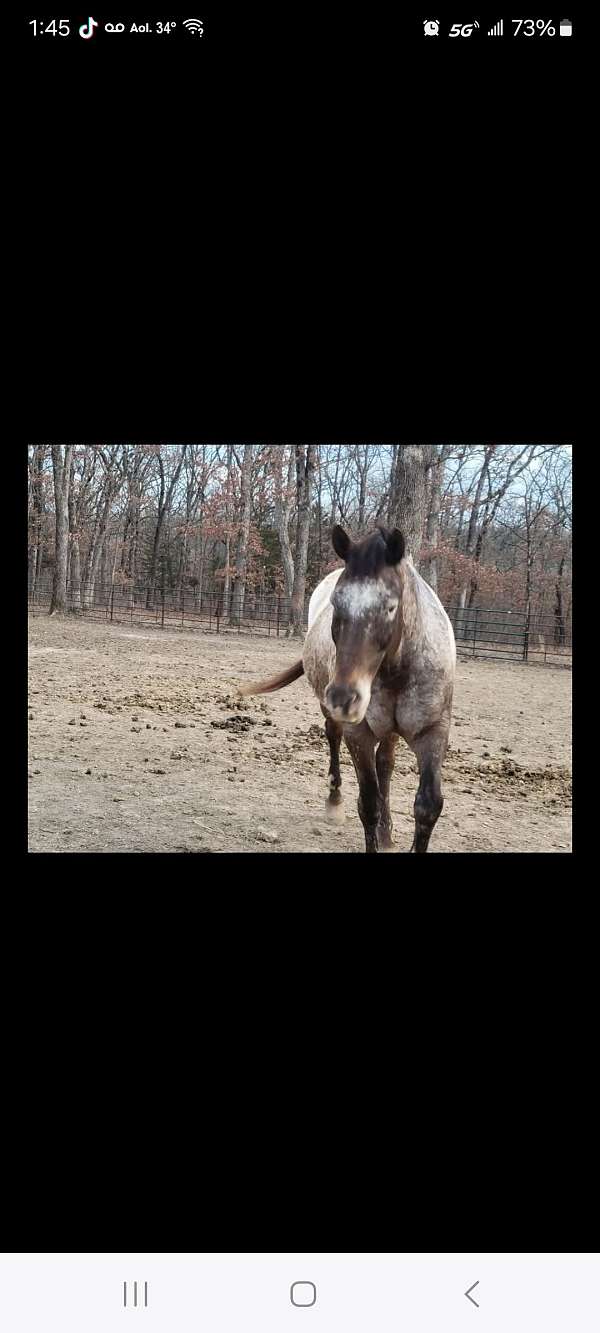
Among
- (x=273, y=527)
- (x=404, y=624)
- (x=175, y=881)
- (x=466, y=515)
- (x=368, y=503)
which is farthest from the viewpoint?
(x=273, y=527)

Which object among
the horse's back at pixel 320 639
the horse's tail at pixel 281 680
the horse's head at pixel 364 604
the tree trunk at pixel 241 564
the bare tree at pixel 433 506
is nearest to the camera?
the horse's head at pixel 364 604

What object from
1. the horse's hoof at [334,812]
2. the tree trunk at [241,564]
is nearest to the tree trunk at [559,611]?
the horse's hoof at [334,812]

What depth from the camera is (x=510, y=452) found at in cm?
216

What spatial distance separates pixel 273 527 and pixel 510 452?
3.34ft

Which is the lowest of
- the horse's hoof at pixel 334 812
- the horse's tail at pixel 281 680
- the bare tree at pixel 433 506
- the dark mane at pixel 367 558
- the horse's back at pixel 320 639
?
the horse's hoof at pixel 334 812

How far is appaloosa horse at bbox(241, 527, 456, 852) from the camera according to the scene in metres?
1.87

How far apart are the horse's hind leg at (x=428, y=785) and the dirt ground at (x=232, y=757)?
0.22 m

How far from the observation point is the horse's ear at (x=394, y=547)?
1896 mm

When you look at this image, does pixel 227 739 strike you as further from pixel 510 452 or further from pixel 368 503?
pixel 510 452

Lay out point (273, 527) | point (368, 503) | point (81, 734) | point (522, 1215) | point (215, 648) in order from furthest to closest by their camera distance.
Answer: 1. point (215, 648)
2. point (81, 734)
3. point (273, 527)
4. point (368, 503)
5. point (522, 1215)

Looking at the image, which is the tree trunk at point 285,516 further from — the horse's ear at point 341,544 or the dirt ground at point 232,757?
the horse's ear at point 341,544

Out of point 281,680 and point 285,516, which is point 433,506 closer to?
point 285,516

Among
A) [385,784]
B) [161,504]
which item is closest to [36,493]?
[161,504]
